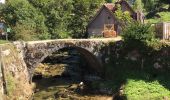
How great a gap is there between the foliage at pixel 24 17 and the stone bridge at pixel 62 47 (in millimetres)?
13184

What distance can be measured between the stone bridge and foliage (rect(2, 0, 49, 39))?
13.2m

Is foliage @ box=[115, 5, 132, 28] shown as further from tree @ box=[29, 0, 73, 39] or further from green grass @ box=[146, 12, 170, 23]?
green grass @ box=[146, 12, 170, 23]

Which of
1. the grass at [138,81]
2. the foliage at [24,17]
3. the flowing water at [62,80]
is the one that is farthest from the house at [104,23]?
the grass at [138,81]

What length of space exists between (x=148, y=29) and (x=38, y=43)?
1259 centimetres

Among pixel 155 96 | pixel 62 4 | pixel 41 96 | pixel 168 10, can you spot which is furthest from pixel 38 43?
pixel 168 10

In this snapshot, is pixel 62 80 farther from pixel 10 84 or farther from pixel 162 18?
pixel 162 18

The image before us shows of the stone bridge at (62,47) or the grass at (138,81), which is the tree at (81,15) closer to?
the stone bridge at (62,47)

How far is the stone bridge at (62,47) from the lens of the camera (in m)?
48.7

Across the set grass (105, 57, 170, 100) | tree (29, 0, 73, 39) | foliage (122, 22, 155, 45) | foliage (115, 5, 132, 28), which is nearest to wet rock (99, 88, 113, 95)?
grass (105, 57, 170, 100)

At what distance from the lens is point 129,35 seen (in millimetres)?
48062

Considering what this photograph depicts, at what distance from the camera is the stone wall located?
133 feet

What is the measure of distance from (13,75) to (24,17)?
73.9 ft

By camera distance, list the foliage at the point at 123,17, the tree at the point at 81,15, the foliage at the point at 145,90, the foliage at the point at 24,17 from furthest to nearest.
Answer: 1. the tree at the point at 81,15
2. the foliage at the point at 123,17
3. the foliage at the point at 24,17
4. the foliage at the point at 145,90

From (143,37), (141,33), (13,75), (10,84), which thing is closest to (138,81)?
(143,37)
